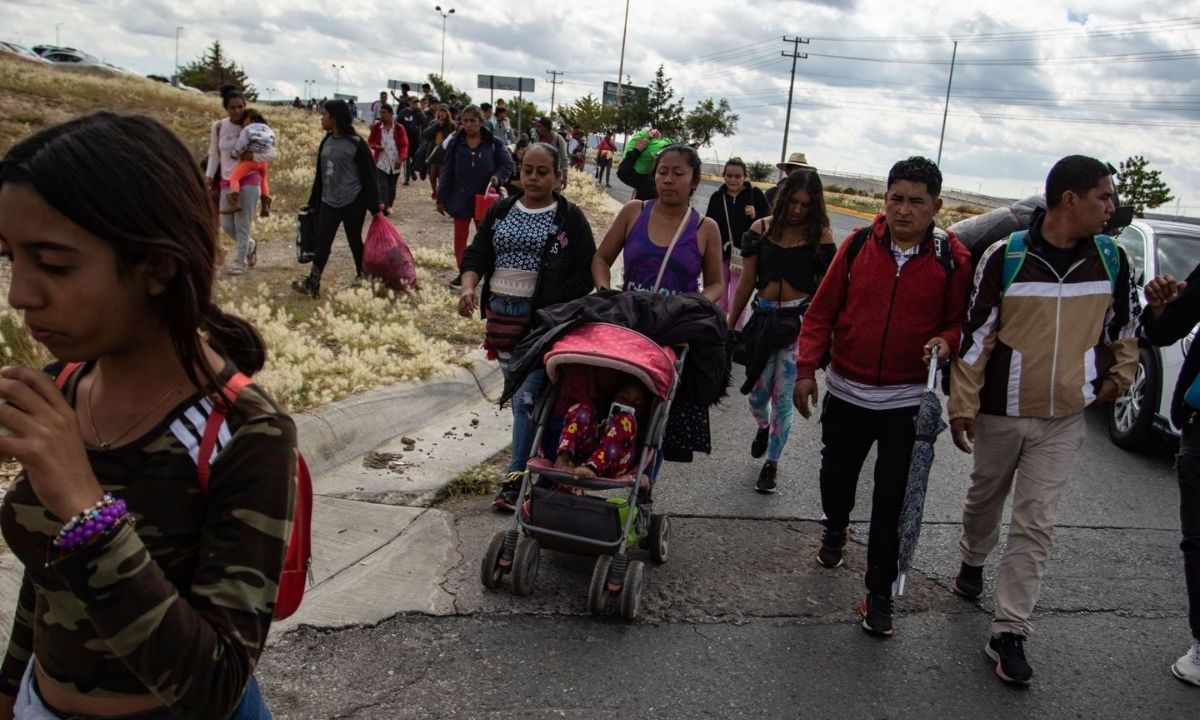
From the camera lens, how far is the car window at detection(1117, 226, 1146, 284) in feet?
27.1

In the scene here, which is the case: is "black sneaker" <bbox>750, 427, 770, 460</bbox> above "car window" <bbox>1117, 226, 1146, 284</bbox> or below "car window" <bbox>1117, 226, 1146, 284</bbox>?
below

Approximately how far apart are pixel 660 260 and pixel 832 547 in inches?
69.5

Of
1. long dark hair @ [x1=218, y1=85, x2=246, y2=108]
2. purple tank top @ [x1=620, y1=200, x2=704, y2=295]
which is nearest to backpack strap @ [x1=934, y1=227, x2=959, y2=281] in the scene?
purple tank top @ [x1=620, y1=200, x2=704, y2=295]

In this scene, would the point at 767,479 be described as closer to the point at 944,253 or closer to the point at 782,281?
the point at 782,281

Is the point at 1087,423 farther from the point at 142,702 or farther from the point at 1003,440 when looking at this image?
the point at 142,702

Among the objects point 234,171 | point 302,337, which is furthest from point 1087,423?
point 234,171

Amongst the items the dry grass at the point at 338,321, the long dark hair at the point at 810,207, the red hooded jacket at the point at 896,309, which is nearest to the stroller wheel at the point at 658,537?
the red hooded jacket at the point at 896,309

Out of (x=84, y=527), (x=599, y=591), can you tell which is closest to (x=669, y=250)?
(x=599, y=591)

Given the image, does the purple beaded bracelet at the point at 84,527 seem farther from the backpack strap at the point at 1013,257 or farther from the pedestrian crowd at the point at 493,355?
Answer: the backpack strap at the point at 1013,257

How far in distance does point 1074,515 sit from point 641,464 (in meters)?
3.38

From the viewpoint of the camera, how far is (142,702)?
1.47 meters

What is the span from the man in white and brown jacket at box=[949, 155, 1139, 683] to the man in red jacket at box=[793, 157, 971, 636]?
167 millimetres

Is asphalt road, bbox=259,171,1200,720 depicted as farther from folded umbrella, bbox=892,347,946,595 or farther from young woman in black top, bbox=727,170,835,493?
young woman in black top, bbox=727,170,835,493

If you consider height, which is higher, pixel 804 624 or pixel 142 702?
pixel 142 702
